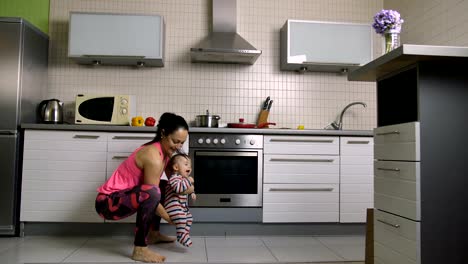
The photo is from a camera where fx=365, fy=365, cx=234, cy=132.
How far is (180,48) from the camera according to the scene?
11.8 feet

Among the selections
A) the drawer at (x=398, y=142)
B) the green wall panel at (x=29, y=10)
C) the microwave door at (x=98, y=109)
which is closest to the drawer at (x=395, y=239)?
the drawer at (x=398, y=142)

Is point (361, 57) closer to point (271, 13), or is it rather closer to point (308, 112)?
point (308, 112)

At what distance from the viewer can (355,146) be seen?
121 inches

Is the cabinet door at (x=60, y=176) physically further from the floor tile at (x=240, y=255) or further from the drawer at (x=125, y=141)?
the floor tile at (x=240, y=255)

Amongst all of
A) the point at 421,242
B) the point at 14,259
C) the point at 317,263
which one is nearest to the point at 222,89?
the point at 317,263

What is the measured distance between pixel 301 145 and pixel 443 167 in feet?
5.27

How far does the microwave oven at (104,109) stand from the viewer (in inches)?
124

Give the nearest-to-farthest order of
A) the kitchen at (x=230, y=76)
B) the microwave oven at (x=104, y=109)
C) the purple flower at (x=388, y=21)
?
the purple flower at (x=388, y=21), the microwave oven at (x=104, y=109), the kitchen at (x=230, y=76)

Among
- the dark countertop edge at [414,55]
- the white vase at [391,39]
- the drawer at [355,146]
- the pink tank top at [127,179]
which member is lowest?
the pink tank top at [127,179]

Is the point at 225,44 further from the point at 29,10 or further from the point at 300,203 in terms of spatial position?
the point at 29,10

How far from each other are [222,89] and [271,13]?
929mm

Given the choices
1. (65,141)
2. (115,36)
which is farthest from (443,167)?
(115,36)

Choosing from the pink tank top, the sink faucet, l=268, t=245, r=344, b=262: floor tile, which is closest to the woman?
the pink tank top

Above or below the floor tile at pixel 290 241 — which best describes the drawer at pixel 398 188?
above
